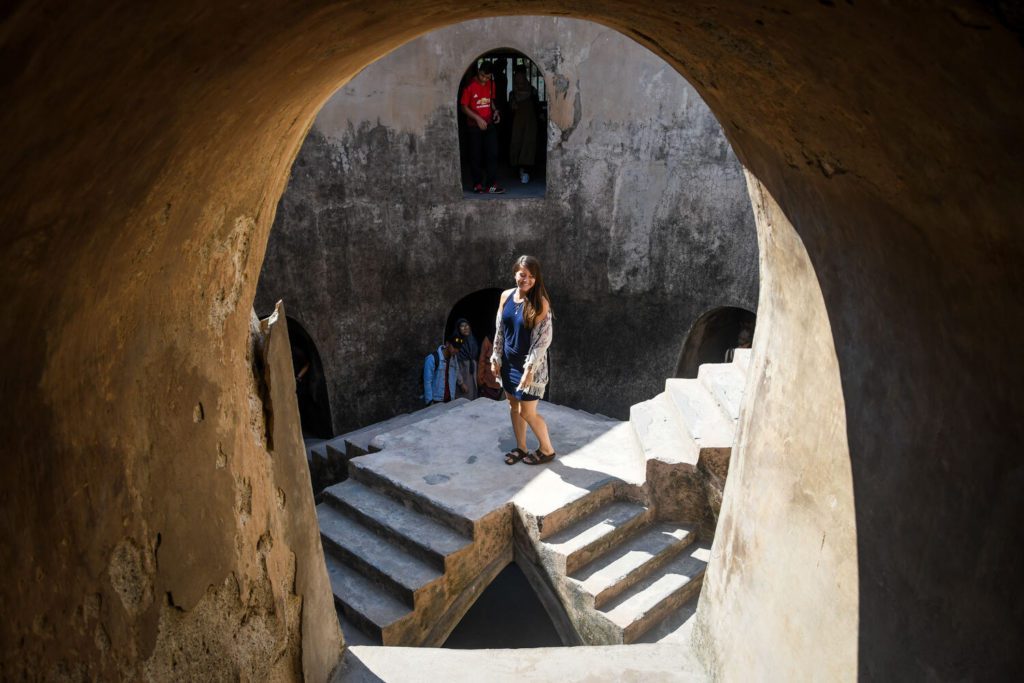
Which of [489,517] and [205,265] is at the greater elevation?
[205,265]

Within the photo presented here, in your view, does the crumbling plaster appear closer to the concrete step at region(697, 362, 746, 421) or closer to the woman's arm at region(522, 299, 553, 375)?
the woman's arm at region(522, 299, 553, 375)

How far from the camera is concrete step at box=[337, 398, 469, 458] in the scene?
24.4ft

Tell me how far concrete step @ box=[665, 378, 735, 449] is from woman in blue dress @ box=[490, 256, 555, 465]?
1131 millimetres

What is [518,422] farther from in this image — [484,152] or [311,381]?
[484,152]

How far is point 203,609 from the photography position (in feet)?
8.08

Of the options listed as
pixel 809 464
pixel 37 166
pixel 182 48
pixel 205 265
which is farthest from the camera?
pixel 809 464

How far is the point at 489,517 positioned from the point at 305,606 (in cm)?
215

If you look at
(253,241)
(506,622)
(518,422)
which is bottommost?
(506,622)

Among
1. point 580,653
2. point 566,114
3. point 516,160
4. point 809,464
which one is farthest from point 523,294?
point 516,160

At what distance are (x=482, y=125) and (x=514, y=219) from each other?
1278 mm

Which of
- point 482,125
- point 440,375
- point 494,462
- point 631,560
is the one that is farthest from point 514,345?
point 482,125

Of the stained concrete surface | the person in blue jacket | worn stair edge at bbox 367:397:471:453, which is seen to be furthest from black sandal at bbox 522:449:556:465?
the person in blue jacket

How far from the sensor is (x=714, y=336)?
10.7m

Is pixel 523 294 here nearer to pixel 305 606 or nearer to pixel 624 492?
pixel 624 492
